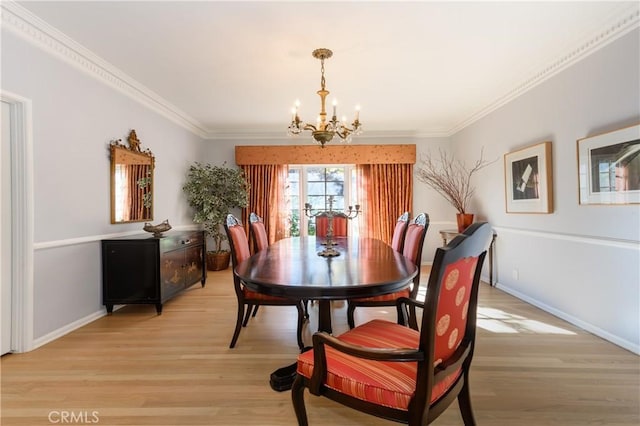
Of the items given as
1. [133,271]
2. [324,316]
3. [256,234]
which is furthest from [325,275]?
[133,271]

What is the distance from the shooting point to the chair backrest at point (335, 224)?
3932mm

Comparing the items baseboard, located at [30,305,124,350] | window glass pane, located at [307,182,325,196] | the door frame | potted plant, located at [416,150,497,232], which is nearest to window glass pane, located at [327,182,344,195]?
window glass pane, located at [307,182,325,196]

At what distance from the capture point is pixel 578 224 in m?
2.65

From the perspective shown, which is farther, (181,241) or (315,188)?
(315,188)

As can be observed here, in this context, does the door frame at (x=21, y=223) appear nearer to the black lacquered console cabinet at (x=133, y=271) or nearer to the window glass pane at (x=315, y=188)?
the black lacquered console cabinet at (x=133, y=271)

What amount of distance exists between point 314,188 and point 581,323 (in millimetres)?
4091

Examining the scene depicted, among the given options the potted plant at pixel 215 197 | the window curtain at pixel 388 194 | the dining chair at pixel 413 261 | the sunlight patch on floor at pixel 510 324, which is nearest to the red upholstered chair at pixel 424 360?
the dining chair at pixel 413 261

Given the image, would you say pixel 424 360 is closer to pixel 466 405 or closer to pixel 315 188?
pixel 466 405

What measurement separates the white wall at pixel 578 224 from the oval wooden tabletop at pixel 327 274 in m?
1.71

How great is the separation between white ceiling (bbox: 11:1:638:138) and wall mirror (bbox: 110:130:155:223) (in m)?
0.78

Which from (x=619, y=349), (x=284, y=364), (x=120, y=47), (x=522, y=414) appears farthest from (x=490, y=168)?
(x=120, y=47)

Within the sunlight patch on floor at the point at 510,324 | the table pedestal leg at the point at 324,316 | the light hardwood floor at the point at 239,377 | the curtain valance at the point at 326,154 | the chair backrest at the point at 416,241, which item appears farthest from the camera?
the curtain valance at the point at 326,154

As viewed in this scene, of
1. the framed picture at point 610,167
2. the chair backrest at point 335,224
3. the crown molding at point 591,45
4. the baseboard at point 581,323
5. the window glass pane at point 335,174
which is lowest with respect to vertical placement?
the baseboard at point 581,323

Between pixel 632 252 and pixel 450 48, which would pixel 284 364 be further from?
pixel 450 48
